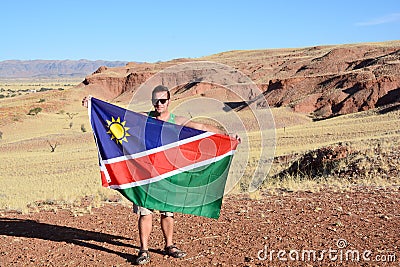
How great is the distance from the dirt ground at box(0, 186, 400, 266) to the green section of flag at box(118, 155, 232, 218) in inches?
20.8

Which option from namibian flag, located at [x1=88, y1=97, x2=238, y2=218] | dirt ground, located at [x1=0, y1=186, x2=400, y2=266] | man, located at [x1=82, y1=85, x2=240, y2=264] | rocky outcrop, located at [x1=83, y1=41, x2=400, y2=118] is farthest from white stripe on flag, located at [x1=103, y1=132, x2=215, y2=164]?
rocky outcrop, located at [x1=83, y1=41, x2=400, y2=118]

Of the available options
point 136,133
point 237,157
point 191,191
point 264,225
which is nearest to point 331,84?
point 237,157

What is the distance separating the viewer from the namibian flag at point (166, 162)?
221 inches

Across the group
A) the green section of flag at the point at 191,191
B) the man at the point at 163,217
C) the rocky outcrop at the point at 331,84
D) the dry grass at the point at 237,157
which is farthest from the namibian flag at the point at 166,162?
the rocky outcrop at the point at 331,84

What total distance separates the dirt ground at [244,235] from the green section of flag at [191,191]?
53cm

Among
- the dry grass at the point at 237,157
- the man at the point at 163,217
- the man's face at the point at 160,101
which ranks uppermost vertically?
the man's face at the point at 160,101

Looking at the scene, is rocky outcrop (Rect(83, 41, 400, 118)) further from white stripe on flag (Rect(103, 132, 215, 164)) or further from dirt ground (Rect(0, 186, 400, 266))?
white stripe on flag (Rect(103, 132, 215, 164))

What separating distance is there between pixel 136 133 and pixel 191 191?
3.21 feet

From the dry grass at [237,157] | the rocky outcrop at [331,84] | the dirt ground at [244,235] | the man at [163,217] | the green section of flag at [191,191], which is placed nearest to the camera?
the dirt ground at [244,235]

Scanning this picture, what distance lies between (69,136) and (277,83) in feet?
81.4

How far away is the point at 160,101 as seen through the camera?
543cm

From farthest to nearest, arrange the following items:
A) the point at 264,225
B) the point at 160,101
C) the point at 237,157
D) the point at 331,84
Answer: the point at 331,84 → the point at 237,157 → the point at 264,225 → the point at 160,101

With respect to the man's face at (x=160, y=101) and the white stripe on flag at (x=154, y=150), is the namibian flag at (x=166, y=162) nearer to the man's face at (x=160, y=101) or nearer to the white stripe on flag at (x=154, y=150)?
the white stripe on flag at (x=154, y=150)

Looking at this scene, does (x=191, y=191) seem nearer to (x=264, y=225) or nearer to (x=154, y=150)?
(x=154, y=150)
